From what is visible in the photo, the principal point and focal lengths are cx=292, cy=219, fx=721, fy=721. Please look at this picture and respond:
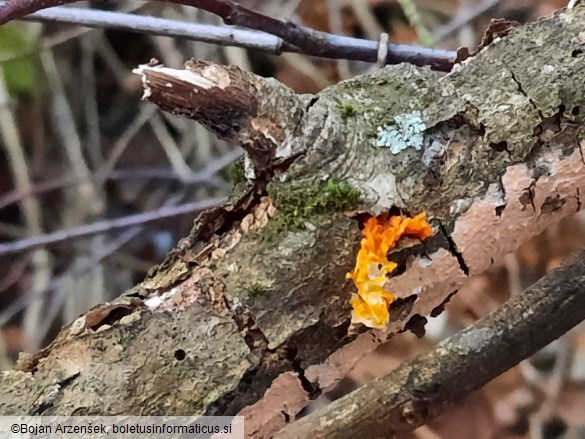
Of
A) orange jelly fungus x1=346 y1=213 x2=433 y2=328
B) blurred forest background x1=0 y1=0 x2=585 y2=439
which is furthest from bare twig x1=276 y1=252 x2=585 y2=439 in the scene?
blurred forest background x1=0 y1=0 x2=585 y2=439

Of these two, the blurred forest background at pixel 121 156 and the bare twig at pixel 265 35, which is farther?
the blurred forest background at pixel 121 156

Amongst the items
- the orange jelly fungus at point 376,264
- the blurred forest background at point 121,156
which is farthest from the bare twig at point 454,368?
the blurred forest background at point 121,156

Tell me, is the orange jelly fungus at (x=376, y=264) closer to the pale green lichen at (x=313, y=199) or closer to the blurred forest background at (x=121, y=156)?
the pale green lichen at (x=313, y=199)

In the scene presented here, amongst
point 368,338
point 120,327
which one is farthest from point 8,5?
point 368,338

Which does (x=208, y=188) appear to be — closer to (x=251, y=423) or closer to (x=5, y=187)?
(x=5, y=187)

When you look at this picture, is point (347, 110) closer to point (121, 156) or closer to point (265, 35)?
point (265, 35)

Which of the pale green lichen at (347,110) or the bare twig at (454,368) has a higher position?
the pale green lichen at (347,110)

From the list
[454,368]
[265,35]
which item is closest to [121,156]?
[265,35]

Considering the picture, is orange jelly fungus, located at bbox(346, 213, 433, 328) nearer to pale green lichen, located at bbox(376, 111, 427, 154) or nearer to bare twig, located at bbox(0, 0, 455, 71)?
pale green lichen, located at bbox(376, 111, 427, 154)
